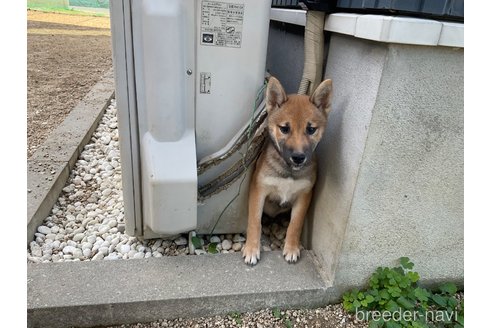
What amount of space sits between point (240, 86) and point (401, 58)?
3.23 feet

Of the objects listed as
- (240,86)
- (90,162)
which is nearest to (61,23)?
(90,162)

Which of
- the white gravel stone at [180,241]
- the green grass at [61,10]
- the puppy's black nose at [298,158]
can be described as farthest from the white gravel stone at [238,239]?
the green grass at [61,10]

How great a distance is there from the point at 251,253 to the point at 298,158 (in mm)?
808

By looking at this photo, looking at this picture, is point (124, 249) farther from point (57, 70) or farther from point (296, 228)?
point (57, 70)

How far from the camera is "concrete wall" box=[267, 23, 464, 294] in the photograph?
74.5 inches

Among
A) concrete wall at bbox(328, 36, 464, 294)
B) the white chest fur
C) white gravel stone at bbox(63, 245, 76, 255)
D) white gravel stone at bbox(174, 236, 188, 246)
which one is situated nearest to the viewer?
concrete wall at bbox(328, 36, 464, 294)

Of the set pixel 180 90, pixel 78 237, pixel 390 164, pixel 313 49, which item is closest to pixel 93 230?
pixel 78 237

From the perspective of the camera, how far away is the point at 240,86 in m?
2.33

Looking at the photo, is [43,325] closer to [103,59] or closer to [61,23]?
[103,59]

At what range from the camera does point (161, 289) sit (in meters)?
2.22

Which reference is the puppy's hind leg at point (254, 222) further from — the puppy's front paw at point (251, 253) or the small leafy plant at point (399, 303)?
the small leafy plant at point (399, 303)

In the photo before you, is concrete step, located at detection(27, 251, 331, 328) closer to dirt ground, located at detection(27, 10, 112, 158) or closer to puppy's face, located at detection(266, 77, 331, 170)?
puppy's face, located at detection(266, 77, 331, 170)

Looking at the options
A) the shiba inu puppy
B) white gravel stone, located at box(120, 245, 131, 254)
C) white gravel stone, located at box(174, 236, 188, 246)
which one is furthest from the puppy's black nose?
white gravel stone, located at box(120, 245, 131, 254)

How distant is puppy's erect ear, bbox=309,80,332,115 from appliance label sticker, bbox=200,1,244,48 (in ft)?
1.89
